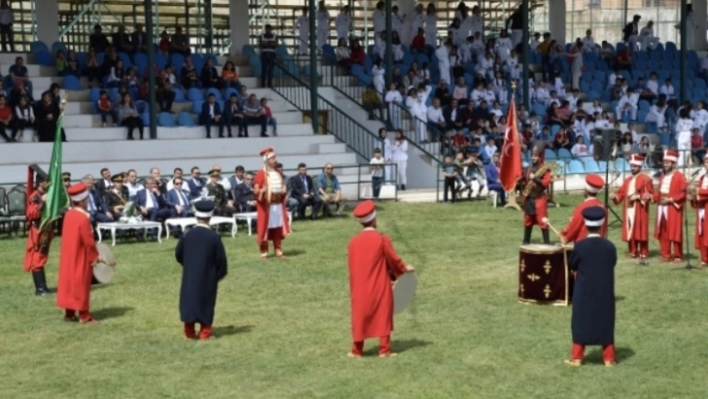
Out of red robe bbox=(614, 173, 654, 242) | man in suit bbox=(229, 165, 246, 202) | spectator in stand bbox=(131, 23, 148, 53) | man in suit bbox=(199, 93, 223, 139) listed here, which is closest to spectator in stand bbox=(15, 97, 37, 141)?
man in suit bbox=(199, 93, 223, 139)

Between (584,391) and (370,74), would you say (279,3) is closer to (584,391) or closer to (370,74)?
(370,74)

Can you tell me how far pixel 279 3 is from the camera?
44031mm

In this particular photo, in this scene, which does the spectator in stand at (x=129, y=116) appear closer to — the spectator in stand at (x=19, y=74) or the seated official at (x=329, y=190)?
the spectator in stand at (x=19, y=74)

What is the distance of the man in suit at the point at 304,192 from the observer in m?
28.6

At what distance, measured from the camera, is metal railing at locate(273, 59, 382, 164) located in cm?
3509

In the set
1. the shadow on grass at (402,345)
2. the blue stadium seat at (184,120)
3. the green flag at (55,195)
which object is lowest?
the shadow on grass at (402,345)

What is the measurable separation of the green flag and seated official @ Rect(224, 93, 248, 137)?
43.3 feet

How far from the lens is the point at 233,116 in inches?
1294

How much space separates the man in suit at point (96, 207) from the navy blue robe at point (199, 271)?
31.4 ft

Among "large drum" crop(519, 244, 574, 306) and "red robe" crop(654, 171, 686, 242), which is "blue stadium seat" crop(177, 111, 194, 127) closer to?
"red robe" crop(654, 171, 686, 242)

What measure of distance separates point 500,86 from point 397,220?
37.5ft

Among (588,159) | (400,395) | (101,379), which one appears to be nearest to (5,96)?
(588,159)

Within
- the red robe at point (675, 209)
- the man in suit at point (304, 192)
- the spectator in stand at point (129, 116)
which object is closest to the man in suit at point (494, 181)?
the man in suit at point (304, 192)

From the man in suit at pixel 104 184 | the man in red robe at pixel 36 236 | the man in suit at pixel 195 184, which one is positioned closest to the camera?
the man in red robe at pixel 36 236
